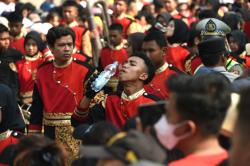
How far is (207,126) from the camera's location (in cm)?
427

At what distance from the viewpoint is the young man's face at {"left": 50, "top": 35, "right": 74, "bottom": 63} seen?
9.04 meters

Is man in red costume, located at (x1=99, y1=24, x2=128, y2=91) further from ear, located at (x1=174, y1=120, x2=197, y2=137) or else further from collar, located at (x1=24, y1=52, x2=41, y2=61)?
ear, located at (x1=174, y1=120, x2=197, y2=137)

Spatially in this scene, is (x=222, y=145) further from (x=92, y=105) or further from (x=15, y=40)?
(x=15, y=40)

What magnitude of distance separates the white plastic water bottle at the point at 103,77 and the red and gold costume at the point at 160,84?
75cm

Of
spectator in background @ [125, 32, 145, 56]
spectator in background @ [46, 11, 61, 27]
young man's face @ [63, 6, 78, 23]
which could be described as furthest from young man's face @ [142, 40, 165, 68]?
spectator in background @ [46, 11, 61, 27]

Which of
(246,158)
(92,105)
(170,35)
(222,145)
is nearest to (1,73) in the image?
(170,35)

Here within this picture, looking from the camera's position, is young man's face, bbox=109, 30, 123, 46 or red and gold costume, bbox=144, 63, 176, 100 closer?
red and gold costume, bbox=144, 63, 176, 100

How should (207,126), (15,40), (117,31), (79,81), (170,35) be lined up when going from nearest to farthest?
(207,126), (79,81), (170,35), (117,31), (15,40)

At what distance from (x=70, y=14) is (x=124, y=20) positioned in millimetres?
1394

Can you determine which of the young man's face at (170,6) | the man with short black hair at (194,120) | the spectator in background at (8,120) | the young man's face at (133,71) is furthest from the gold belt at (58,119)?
the young man's face at (170,6)

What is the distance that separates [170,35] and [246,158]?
8.86 m

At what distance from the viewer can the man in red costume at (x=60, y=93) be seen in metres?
8.86

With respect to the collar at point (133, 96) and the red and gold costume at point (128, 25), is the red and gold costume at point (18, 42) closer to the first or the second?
the red and gold costume at point (128, 25)

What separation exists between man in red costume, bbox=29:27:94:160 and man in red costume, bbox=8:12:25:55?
5117 mm
